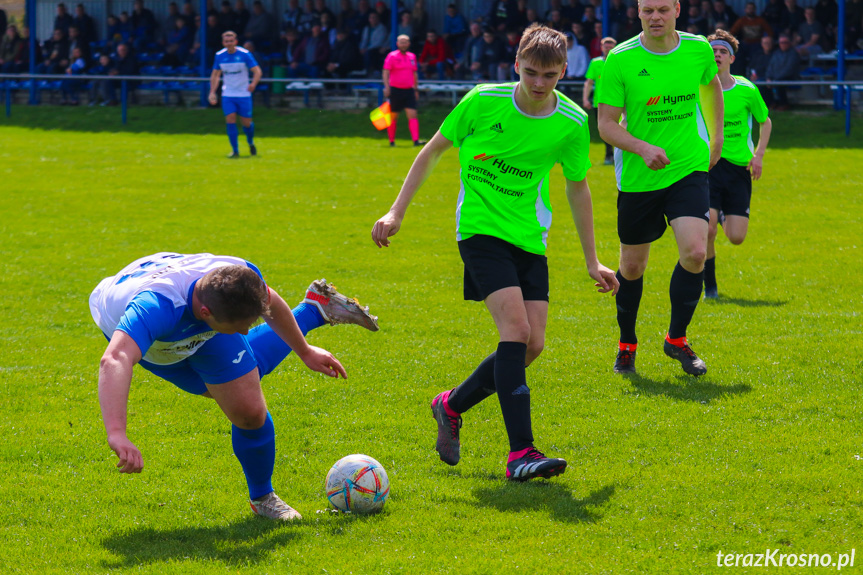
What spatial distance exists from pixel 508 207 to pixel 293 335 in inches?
50.6

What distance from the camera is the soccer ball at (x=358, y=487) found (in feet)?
14.2

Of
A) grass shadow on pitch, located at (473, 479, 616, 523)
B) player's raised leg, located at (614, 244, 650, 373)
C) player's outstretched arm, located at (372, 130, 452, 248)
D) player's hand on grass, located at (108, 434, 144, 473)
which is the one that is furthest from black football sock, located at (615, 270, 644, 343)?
player's hand on grass, located at (108, 434, 144, 473)

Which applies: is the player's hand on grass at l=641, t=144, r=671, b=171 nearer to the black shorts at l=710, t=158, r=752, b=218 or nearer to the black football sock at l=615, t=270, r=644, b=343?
the black football sock at l=615, t=270, r=644, b=343

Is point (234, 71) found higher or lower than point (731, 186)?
higher

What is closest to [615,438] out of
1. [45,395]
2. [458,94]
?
[45,395]

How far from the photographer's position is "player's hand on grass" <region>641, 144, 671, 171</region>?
5.63m

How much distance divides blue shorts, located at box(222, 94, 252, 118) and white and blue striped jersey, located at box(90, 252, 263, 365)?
14743 millimetres

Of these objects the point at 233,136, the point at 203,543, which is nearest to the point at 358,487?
the point at 203,543

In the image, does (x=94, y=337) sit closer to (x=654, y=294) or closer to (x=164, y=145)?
(x=654, y=294)

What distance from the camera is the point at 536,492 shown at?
4.50 meters

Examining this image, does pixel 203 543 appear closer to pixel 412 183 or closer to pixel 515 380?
pixel 515 380

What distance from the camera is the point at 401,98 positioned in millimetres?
20203

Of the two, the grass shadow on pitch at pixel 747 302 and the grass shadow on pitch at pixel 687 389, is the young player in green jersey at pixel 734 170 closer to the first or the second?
the grass shadow on pitch at pixel 747 302

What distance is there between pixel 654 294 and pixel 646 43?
3.23m
